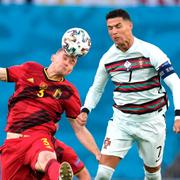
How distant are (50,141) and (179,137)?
5.29m

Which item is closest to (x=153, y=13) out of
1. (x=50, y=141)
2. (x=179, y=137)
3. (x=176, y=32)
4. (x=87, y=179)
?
(x=176, y=32)

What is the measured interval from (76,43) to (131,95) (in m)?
0.88

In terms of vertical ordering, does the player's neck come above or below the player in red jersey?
above

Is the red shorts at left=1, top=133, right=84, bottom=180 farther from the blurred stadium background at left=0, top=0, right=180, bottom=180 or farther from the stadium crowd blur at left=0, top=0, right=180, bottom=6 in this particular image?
the stadium crowd blur at left=0, top=0, right=180, bottom=6

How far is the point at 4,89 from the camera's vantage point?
47.2 feet

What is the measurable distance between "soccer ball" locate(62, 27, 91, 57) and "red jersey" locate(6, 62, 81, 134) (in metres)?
0.36

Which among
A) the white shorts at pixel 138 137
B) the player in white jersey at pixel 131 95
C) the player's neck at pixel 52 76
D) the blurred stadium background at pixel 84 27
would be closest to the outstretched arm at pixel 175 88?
the player in white jersey at pixel 131 95

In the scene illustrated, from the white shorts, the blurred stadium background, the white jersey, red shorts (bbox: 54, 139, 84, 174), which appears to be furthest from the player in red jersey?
the blurred stadium background

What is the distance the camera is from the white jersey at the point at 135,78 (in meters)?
9.74

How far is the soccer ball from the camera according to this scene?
9.48 metres

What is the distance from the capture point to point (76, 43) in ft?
31.3

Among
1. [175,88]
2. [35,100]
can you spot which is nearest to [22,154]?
[35,100]

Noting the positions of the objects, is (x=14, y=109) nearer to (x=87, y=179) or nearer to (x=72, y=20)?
(x=87, y=179)

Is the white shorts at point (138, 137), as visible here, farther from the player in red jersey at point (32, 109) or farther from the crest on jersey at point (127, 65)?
the crest on jersey at point (127, 65)
